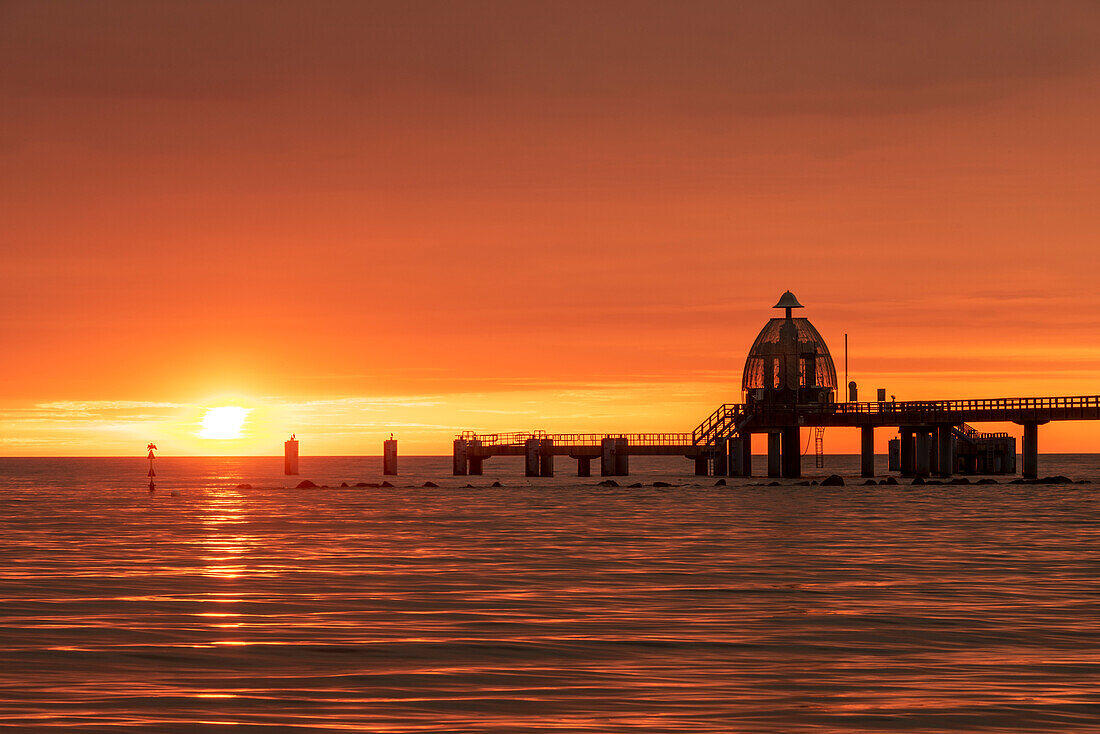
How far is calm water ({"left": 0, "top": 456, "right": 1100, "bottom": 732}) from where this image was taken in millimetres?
14352

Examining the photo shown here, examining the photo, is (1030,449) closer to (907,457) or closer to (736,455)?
(907,457)

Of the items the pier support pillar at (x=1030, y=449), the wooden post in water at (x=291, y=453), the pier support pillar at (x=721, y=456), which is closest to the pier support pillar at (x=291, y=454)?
the wooden post in water at (x=291, y=453)

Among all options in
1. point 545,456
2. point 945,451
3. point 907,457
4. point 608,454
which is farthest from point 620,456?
point 945,451

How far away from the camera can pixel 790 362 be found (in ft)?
336

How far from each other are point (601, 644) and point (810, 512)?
4003cm

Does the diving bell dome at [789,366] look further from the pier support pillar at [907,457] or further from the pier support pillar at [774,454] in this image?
the pier support pillar at [907,457]

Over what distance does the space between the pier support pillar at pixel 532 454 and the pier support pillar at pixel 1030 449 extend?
35.3 m

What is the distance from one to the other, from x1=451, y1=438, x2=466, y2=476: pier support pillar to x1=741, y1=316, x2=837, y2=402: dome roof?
23627 millimetres

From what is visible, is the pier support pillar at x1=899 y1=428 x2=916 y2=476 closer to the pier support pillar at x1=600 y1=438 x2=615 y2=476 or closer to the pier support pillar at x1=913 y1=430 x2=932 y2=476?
the pier support pillar at x1=913 y1=430 x2=932 y2=476

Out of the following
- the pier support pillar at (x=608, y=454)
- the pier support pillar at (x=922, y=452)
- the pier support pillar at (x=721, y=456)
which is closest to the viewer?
the pier support pillar at (x=721, y=456)

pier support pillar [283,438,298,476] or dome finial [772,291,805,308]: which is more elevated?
dome finial [772,291,805,308]

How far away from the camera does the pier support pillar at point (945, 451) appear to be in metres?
101

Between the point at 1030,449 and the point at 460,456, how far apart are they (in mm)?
45350

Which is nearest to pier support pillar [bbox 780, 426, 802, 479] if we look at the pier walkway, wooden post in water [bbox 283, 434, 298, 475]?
the pier walkway
